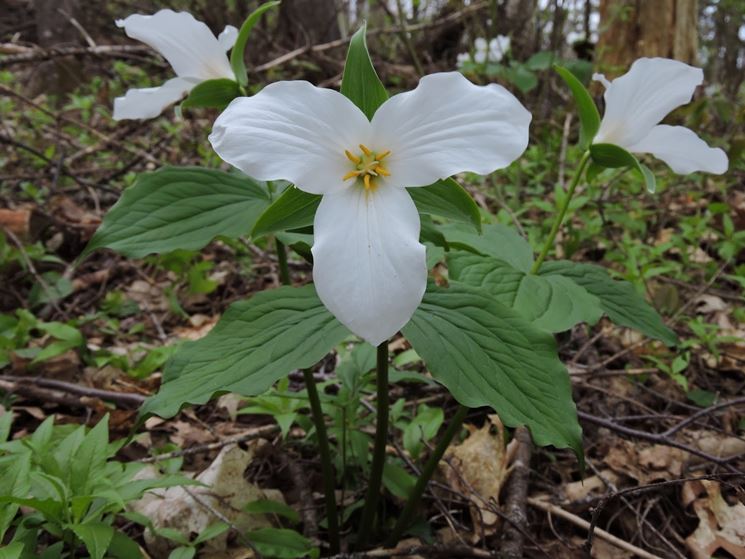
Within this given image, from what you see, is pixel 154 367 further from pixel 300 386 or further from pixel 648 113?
pixel 648 113

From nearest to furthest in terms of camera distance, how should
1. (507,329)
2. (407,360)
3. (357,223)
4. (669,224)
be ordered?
(357,223), (507,329), (407,360), (669,224)

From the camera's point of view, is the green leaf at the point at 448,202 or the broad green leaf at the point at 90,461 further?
the broad green leaf at the point at 90,461

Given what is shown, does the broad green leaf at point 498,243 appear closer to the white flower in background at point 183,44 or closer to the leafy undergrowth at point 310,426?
the leafy undergrowth at point 310,426

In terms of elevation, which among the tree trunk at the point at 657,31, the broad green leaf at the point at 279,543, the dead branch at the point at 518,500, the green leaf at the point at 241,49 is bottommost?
the dead branch at the point at 518,500

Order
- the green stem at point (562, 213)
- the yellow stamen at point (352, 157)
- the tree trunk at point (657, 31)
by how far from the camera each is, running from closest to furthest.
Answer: the yellow stamen at point (352, 157) < the green stem at point (562, 213) < the tree trunk at point (657, 31)

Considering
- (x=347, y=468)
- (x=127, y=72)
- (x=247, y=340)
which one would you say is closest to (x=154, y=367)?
(x=347, y=468)

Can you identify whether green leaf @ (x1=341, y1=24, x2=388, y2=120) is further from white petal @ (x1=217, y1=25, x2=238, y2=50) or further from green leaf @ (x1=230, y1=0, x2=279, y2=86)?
white petal @ (x1=217, y1=25, x2=238, y2=50)

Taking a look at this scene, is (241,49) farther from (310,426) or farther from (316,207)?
(310,426)

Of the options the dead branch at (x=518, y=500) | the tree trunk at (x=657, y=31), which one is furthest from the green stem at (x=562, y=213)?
the tree trunk at (x=657, y=31)
